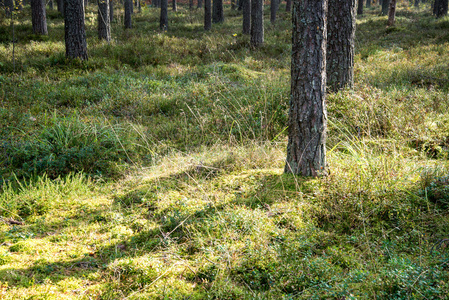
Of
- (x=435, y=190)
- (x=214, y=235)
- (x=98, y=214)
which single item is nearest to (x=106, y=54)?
(x=98, y=214)

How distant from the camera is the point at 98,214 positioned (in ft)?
11.9

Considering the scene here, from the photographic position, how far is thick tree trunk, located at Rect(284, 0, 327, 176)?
3.42 meters

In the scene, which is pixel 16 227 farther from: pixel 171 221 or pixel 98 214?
pixel 171 221

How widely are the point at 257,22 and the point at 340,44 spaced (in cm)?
762

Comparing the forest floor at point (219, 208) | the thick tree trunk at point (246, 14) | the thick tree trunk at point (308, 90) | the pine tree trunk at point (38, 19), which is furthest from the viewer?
the thick tree trunk at point (246, 14)

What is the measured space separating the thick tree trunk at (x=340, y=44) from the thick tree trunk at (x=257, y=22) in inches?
290

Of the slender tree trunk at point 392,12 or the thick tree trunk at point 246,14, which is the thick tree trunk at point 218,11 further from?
the slender tree trunk at point 392,12

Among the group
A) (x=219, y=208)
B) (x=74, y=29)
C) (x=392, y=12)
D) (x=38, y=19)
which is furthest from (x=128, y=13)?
(x=219, y=208)

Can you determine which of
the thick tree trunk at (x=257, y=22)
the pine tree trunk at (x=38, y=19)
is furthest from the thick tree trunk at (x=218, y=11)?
the pine tree trunk at (x=38, y=19)

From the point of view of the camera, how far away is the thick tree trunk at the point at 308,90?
342 centimetres

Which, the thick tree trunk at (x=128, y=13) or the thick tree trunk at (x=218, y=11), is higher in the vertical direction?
the thick tree trunk at (x=218, y=11)

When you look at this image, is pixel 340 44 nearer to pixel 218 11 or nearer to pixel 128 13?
pixel 128 13

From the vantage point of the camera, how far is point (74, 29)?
31.4ft

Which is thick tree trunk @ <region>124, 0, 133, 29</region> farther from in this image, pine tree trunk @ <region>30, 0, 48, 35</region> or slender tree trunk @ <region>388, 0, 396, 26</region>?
slender tree trunk @ <region>388, 0, 396, 26</region>
